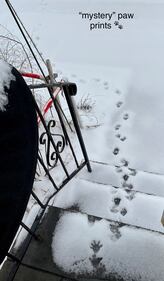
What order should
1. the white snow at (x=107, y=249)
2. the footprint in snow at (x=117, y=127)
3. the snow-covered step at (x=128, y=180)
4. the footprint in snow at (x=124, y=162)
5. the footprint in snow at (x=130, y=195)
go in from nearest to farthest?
the white snow at (x=107, y=249) → the footprint in snow at (x=130, y=195) → the snow-covered step at (x=128, y=180) → the footprint in snow at (x=124, y=162) → the footprint in snow at (x=117, y=127)

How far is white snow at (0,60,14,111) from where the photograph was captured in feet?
4.43

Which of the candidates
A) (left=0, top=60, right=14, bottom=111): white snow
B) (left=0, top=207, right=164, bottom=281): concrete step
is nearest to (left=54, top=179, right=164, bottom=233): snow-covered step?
(left=0, top=207, right=164, bottom=281): concrete step

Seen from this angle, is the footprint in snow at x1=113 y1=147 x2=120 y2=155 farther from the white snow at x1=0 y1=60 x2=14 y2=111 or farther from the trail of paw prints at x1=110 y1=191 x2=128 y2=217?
the white snow at x1=0 y1=60 x2=14 y2=111

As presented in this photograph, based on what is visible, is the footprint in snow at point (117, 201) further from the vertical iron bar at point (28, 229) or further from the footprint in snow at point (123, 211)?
the vertical iron bar at point (28, 229)

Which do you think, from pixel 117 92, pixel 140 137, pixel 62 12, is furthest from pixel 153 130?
pixel 62 12

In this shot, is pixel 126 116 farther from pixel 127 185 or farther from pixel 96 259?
pixel 96 259

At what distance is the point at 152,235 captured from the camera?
6.35 feet

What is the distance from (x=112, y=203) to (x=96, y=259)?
0.60m

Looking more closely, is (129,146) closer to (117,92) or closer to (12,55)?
(117,92)

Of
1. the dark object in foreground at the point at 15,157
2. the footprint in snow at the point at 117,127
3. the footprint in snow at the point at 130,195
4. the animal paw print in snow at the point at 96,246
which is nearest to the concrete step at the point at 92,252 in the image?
the animal paw print in snow at the point at 96,246

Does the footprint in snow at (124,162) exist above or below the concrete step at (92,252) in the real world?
above

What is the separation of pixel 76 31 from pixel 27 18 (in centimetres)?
90

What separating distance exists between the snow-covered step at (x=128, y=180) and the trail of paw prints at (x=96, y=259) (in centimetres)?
89

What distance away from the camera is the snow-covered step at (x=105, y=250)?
5.95 feet
